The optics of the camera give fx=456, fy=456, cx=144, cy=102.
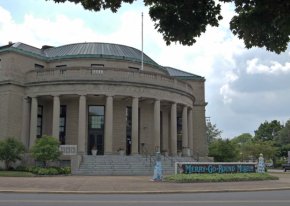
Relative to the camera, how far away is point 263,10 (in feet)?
23.0

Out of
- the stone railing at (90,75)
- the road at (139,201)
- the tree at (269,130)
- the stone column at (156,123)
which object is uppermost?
the tree at (269,130)

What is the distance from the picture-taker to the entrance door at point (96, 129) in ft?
156

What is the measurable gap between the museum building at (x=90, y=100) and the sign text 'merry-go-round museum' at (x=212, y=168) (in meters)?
11.8

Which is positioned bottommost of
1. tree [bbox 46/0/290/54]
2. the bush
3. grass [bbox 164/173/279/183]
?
grass [bbox 164/173/279/183]

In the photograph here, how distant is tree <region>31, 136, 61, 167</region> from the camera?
37.0m

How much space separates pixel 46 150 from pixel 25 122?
910cm

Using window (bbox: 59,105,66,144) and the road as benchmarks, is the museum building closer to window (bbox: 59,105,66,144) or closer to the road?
window (bbox: 59,105,66,144)

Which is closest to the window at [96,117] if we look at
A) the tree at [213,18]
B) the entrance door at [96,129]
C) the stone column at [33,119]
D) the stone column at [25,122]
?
the entrance door at [96,129]

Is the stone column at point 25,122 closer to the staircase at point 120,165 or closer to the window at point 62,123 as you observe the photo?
the window at point 62,123

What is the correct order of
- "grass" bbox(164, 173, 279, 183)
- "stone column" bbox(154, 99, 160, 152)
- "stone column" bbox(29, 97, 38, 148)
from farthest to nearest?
"stone column" bbox(154, 99, 160, 152), "stone column" bbox(29, 97, 38, 148), "grass" bbox(164, 173, 279, 183)

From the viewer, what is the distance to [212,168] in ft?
109

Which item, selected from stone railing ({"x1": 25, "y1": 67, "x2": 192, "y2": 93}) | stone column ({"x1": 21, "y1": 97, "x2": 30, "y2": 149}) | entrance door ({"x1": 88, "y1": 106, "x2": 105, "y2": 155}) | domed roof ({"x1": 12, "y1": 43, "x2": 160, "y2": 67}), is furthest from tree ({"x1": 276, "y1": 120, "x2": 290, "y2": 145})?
stone column ({"x1": 21, "y1": 97, "x2": 30, "y2": 149})

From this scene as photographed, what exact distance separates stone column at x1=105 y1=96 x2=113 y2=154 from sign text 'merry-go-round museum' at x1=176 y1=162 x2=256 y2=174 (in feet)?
39.4

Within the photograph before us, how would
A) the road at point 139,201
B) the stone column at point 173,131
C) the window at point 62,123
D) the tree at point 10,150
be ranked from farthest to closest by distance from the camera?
the stone column at point 173,131 → the window at point 62,123 → the tree at point 10,150 → the road at point 139,201
